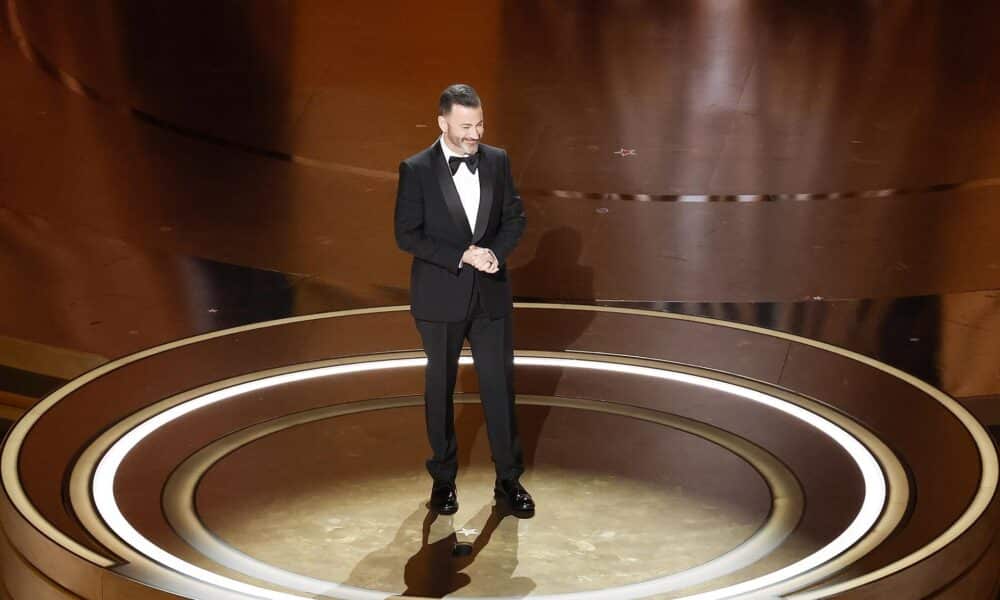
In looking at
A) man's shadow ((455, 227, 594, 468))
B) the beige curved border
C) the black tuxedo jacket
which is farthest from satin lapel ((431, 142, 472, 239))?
the beige curved border

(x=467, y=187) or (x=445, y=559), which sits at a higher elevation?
(x=467, y=187)

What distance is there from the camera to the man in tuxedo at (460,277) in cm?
356

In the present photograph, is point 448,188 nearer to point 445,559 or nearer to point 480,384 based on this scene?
point 480,384

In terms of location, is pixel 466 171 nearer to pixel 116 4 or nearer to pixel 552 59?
pixel 552 59

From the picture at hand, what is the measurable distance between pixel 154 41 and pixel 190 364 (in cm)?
499

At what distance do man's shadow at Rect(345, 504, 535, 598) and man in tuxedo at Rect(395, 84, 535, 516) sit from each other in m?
0.09

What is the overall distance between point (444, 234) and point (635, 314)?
1.44 metres

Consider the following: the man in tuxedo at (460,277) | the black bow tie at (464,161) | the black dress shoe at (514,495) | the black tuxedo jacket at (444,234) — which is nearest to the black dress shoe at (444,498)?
the man in tuxedo at (460,277)

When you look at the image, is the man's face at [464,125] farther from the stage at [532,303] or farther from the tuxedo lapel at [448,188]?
the stage at [532,303]

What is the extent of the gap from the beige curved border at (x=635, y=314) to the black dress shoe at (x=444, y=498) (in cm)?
103

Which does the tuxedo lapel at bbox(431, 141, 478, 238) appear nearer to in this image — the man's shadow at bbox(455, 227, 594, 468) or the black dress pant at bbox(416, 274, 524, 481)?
the black dress pant at bbox(416, 274, 524, 481)

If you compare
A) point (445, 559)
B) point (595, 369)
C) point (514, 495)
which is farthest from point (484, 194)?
point (595, 369)

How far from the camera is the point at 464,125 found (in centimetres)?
345

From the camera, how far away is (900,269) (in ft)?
20.2
